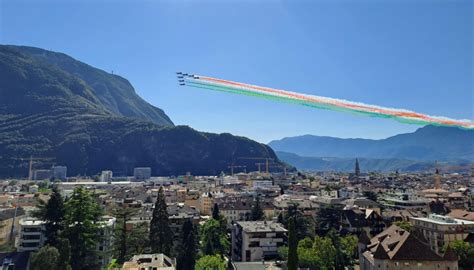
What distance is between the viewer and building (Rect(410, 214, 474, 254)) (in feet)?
176

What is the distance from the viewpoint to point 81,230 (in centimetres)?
3988

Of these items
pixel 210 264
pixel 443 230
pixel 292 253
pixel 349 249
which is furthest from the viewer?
pixel 443 230

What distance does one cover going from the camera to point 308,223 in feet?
208

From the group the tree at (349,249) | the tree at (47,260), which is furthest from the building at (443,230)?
the tree at (47,260)

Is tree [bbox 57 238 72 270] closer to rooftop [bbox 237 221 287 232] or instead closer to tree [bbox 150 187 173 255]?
tree [bbox 150 187 173 255]

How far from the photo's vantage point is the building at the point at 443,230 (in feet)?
176

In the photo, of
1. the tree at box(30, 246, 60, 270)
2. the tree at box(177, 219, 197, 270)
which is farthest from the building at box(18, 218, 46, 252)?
the tree at box(177, 219, 197, 270)

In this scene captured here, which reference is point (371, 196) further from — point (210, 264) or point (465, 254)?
point (210, 264)

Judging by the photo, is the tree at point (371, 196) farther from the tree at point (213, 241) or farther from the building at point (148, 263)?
the building at point (148, 263)

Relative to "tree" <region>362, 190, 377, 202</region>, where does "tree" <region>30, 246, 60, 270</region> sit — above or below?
below

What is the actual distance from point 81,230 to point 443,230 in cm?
4817

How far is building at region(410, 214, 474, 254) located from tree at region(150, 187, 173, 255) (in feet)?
122

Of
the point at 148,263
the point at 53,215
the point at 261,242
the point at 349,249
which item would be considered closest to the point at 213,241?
the point at 261,242

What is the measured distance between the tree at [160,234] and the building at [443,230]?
3731cm
